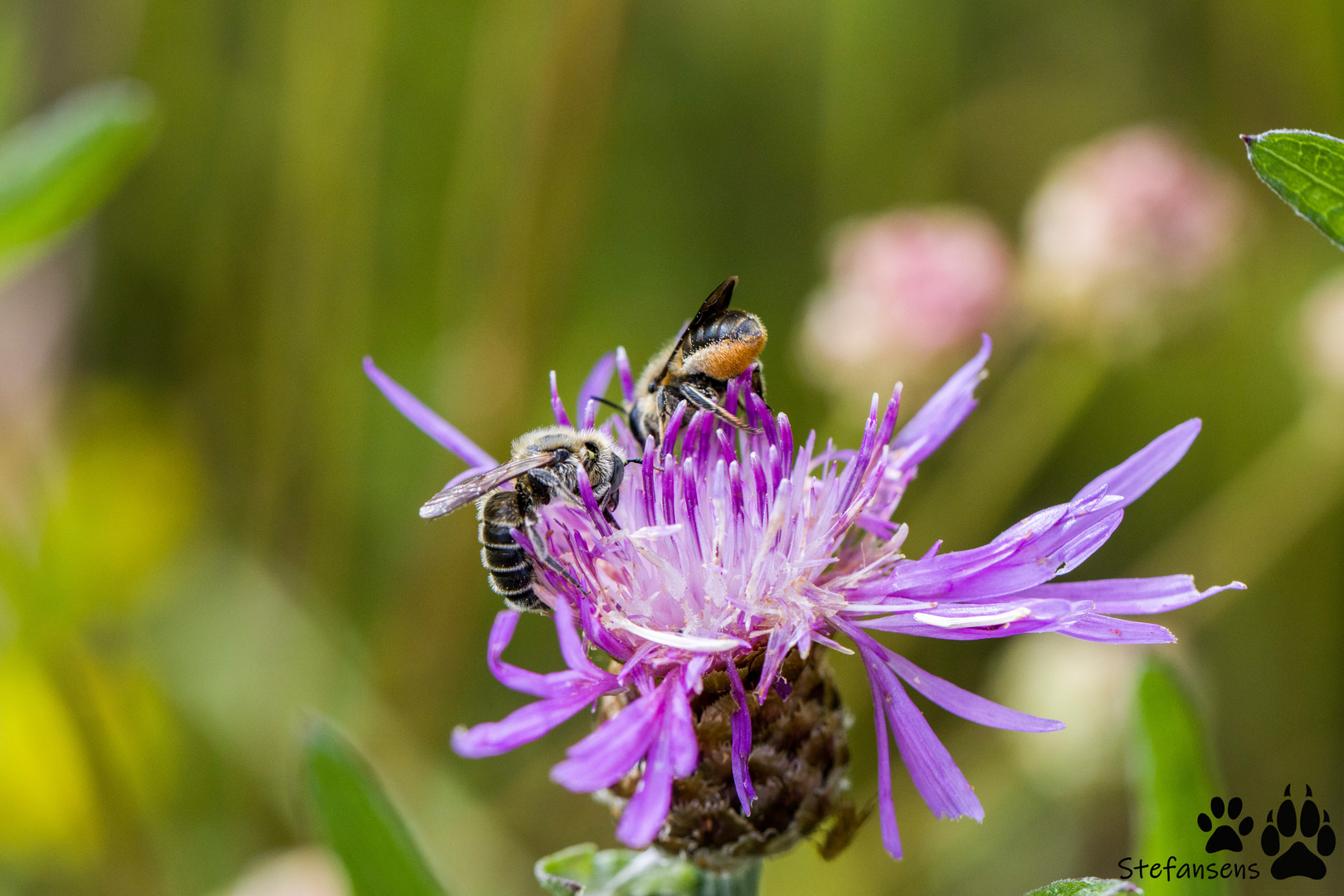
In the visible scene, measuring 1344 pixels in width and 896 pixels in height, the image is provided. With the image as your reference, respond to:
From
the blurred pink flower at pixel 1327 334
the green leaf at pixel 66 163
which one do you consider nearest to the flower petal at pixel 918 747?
the green leaf at pixel 66 163

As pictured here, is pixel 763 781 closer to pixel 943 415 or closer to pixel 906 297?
pixel 943 415

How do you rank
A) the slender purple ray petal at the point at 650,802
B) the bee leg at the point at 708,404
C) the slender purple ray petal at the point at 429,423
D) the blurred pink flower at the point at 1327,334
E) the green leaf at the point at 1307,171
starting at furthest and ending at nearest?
the blurred pink flower at the point at 1327,334 → the slender purple ray petal at the point at 429,423 → the bee leg at the point at 708,404 → the green leaf at the point at 1307,171 → the slender purple ray petal at the point at 650,802

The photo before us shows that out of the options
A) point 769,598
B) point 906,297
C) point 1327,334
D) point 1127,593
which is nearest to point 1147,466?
point 1127,593

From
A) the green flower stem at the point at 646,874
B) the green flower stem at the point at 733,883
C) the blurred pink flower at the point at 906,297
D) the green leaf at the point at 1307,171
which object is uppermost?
the blurred pink flower at the point at 906,297

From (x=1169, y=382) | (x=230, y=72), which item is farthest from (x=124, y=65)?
(x=1169, y=382)

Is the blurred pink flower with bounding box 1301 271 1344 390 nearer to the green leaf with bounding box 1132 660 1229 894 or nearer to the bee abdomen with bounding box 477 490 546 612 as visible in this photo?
the green leaf with bounding box 1132 660 1229 894

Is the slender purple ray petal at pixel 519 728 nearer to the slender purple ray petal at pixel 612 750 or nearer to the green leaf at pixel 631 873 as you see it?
the slender purple ray petal at pixel 612 750
